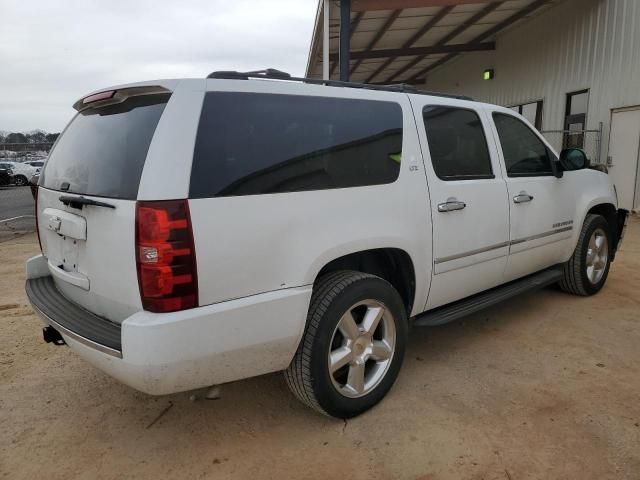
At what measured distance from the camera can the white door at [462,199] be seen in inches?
122

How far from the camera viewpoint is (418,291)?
306 cm

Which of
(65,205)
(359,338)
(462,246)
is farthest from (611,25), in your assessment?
(65,205)

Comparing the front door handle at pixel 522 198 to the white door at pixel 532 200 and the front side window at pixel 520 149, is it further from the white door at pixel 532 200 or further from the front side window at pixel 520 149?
the front side window at pixel 520 149

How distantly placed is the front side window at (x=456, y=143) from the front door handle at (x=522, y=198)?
323 millimetres

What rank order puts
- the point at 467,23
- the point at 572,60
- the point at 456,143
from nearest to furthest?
1. the point at 456,143
2. the point at 572,60
3. the point at 467,23

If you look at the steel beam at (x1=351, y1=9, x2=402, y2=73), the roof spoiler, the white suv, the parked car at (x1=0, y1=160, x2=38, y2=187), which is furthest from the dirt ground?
the parked car at (x1=0, y1=160, x2=38, y2=187)

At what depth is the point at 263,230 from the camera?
225 cm

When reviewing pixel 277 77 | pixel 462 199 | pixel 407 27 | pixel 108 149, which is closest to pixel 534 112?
pixel 407 27

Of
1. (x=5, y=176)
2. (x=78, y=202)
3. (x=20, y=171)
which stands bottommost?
(x=5, y=176)

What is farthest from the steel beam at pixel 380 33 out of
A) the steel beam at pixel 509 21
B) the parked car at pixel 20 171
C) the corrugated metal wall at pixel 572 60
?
the parked car at pixel 20 171

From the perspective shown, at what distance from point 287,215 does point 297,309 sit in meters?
0.46

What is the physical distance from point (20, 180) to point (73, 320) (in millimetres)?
27592

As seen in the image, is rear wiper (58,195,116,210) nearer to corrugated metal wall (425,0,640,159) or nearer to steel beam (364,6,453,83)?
corrugated metal wall (425,0,640,159)

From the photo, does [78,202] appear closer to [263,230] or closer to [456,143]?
[263,230]
